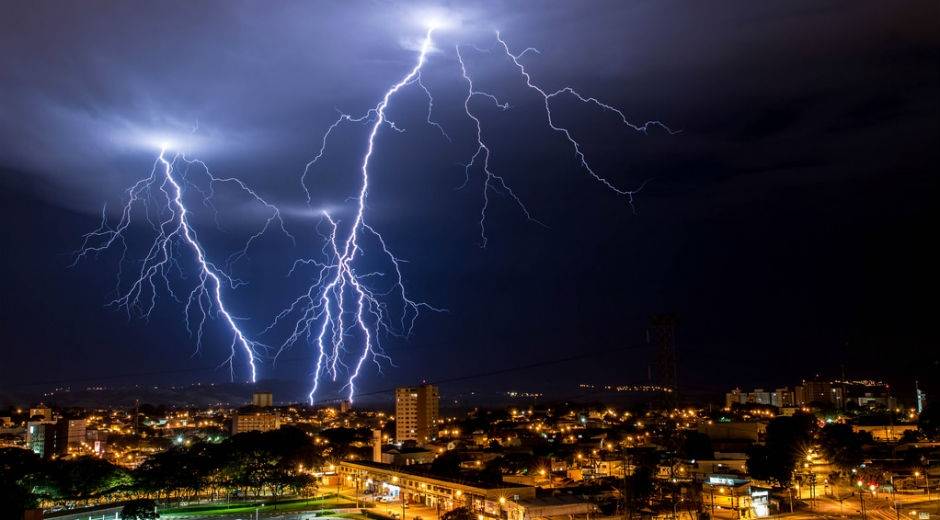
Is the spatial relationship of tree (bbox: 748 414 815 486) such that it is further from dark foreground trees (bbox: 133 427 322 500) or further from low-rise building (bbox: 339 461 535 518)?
dark foreground trees (bbox: 133 427 322 500)

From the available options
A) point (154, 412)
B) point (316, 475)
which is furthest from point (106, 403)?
point (316, 475)

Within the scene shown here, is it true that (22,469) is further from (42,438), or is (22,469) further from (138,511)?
(42,438)

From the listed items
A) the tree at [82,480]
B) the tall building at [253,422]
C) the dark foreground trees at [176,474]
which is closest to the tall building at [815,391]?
the tall building at [253,422]

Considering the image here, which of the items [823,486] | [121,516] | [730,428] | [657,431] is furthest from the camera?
[657,431]

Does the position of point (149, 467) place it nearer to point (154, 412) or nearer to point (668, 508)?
point (668, 508)

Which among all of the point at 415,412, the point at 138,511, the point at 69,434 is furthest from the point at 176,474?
the point at 415,412

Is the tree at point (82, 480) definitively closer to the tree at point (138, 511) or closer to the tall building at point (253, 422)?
the tree at point (138, 511)

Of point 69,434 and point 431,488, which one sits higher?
point 69,434

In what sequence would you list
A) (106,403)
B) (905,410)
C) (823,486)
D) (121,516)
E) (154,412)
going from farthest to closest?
(106,403) → (154,412) → (905,410) → (823,486) → (121,516)
